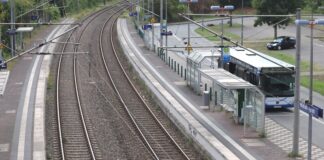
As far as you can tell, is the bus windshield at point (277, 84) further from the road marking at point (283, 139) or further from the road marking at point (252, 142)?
the road marking at point (252, 142)

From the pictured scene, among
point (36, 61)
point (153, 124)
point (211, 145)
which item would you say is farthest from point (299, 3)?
point (211, 145)

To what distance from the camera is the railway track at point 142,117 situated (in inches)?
1010

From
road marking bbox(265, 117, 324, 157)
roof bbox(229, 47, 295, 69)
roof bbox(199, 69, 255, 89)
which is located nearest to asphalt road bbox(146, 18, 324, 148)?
road marking bbox(265, 117, 324, 157)

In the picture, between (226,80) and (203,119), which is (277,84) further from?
(203,119)

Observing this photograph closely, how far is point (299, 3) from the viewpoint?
70.1 metres

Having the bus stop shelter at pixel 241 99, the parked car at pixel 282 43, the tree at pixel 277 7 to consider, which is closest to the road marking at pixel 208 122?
the bus stop shelter at pixel 241 99

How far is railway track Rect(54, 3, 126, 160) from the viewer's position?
25.4m

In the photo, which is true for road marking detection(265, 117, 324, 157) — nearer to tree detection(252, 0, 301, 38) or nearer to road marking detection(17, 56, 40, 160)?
road marking detection(17, 56, 40, 160)

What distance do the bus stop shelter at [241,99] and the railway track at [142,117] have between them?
11.5 feet

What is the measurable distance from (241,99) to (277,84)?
3569mm

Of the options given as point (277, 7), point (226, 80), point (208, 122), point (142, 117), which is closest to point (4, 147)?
point (142, 117)

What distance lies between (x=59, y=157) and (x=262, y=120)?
8.73 meters

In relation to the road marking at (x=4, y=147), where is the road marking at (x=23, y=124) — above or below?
above

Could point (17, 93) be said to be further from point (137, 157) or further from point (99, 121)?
point (137, 157)
